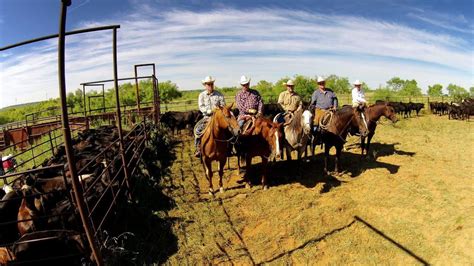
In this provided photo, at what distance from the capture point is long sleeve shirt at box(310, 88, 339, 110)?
352 inches

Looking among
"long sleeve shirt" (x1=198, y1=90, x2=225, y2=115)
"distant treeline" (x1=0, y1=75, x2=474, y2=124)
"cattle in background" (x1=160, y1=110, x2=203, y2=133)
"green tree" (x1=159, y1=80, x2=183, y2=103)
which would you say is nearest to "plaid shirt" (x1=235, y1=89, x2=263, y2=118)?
"long sleeve shirt" (x1=198, y1=90, x2=225, y2=115)

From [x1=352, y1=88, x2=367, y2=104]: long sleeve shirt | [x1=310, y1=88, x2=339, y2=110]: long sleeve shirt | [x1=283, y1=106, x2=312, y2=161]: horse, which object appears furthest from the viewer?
[x1=352, y1=88, x2=367, y2=104]: long sleeve shirt

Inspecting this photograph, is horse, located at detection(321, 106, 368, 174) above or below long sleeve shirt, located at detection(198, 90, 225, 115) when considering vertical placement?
below

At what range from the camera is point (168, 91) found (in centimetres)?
9162

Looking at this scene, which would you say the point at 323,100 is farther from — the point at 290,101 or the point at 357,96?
the point at 357,96

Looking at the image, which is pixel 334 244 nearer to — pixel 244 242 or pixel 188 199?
pixel 244 242

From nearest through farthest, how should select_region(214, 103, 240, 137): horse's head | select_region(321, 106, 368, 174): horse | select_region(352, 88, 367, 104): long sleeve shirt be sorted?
1. select_region(214, 103, 240, 137): horse's head
2. select_region(321, 106, 368, 174): horse
3. select_region(352, 88, 367, 104): long sleeve shirt

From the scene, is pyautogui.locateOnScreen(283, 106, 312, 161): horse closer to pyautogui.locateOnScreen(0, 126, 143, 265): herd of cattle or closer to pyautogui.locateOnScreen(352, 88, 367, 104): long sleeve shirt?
pyautogui.locateOnScreen(352, 88, 367, 104): long sleeve shirt

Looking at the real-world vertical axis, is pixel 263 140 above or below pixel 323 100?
below

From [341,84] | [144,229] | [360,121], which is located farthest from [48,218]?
[341,84]

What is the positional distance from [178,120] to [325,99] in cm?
939

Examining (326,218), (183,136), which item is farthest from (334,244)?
(183,136)

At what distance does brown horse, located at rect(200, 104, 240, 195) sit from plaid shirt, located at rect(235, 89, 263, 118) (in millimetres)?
1069

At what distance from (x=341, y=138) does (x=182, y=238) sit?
5.07 meters
